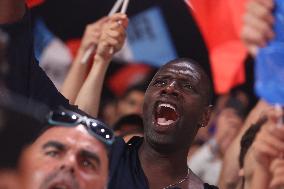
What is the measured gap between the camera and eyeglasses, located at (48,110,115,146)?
3.26ft

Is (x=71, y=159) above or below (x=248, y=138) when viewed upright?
above

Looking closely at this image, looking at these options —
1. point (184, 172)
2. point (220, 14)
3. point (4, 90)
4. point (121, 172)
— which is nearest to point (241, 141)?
point (184, 172)

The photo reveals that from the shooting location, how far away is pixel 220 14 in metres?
3.45

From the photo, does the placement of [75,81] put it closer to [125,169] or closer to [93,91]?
[93,91]

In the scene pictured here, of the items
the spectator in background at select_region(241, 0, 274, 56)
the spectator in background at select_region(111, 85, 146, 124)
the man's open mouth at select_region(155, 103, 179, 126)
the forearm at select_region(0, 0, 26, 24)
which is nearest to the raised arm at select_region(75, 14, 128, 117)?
the man's open mouth at select_region(155, 103, 179, 126)

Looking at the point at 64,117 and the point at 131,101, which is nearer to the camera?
the point at 64,117

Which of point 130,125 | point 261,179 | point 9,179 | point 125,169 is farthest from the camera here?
point 130,125

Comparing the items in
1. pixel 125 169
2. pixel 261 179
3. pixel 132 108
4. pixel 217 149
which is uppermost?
pixel 261 179

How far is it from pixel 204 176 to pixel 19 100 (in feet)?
7.64

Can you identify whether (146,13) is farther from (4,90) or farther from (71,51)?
(4,90)

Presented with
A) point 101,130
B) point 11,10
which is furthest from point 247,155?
point 101,130

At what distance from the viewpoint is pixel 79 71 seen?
7.91ft

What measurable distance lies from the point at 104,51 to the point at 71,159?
1.40 meters

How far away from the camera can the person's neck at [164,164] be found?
1.94 meters
